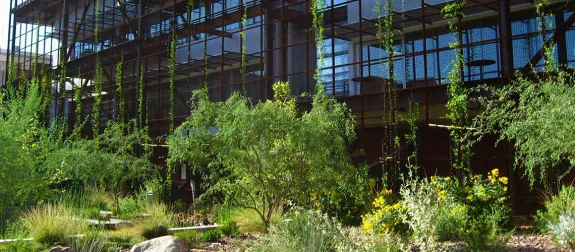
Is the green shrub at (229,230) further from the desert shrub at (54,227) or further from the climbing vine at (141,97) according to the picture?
the climbing vine at (141,97)

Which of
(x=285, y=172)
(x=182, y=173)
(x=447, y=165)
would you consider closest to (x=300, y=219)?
(x=285, y=172)

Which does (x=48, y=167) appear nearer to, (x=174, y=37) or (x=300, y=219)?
(x=174, y=37)

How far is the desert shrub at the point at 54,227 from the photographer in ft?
37.4

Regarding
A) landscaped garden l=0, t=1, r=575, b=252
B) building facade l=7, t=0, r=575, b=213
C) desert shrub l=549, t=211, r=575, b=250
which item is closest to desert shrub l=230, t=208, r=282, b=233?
landscaped garden l=0, t=1, r=575, b=252

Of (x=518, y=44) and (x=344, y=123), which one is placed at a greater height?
(x=518, y=44)

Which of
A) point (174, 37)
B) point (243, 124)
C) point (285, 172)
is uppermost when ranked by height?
point (174, 37)

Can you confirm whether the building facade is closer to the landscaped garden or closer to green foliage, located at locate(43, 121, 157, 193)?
the landscaped garden

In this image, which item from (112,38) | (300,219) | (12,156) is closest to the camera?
(300,219)

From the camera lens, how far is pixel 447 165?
59.6 ft

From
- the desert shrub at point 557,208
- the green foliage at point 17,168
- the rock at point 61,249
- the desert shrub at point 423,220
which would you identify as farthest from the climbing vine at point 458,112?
the green foliage at point 17,168

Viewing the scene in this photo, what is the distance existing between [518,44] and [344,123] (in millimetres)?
7436

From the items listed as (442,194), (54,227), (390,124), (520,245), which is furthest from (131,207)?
(520,245)

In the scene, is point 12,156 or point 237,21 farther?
point 237,21

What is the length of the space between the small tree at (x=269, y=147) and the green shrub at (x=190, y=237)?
1.16 meters
